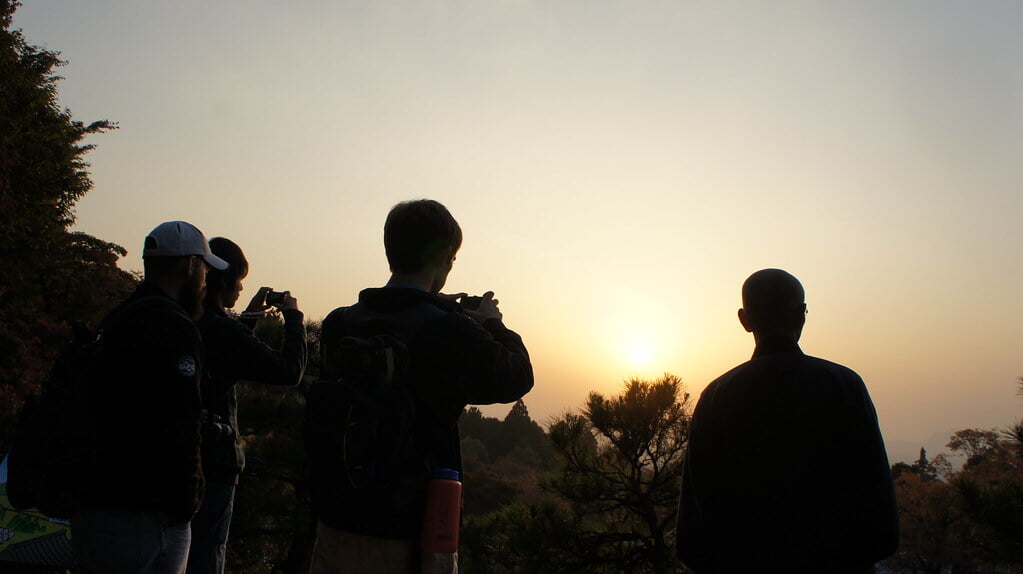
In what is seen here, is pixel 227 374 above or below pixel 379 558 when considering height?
above

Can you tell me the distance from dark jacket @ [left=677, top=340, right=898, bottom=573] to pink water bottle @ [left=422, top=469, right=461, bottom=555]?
3.70ft

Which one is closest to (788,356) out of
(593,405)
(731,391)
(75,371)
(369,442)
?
(731,391)

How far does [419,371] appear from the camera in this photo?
6.52ft

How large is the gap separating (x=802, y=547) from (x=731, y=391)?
586 mm

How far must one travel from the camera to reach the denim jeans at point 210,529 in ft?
10.0

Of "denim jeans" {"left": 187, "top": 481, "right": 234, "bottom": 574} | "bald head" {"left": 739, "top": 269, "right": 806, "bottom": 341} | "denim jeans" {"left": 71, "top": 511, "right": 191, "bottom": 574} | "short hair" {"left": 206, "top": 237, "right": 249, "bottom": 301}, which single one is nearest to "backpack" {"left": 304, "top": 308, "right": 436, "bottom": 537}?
"denim jeans" {"left": 71, "top": 511, "right": 191, "bottom": 574}

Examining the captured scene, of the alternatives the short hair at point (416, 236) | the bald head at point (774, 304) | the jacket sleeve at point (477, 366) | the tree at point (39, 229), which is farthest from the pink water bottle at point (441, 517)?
the tree at point (39, 229)

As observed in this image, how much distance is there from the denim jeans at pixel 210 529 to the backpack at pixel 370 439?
1358 millimetres

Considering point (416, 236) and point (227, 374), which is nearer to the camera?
point (416, 236)

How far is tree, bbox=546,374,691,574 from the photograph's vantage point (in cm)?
1022

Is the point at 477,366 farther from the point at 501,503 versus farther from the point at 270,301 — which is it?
the point at 501,503

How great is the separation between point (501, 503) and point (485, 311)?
505 inches

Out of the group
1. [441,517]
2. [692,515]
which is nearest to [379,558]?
[441,517]

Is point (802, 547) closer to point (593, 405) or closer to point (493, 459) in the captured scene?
point (593, 405)
